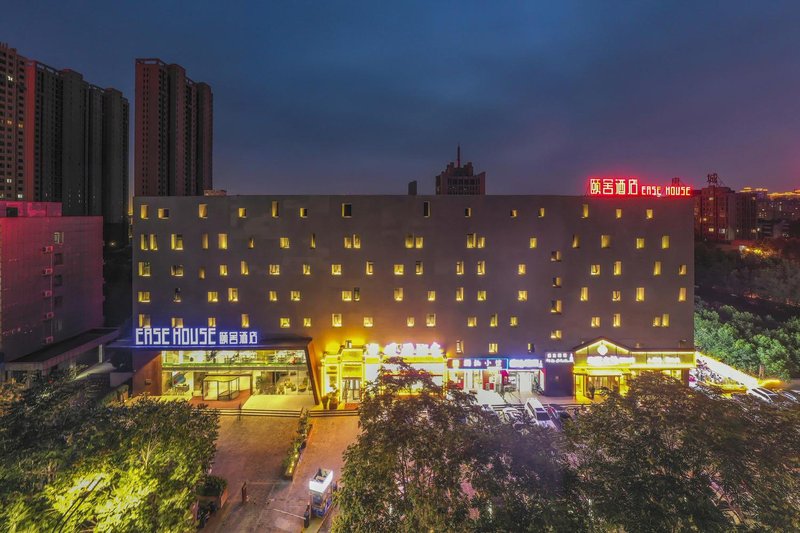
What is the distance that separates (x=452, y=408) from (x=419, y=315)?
17.8 metres

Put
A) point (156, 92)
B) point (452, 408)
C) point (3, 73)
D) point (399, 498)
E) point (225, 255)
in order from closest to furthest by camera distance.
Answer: point (399, 498) < point (452, 408) < point (225, 255) < point (3, 73) < point (156, 92)

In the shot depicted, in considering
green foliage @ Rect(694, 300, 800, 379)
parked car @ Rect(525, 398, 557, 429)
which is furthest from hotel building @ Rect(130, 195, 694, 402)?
green foliage @ Rect(694, 300, 800, 379)

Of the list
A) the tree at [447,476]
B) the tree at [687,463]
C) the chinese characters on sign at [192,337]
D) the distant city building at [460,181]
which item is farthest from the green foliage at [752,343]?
the distant city building at [460,181]

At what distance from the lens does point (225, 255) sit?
1146 inches

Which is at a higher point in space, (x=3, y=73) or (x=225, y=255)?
(x=3, y=73)

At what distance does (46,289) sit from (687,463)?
44.9 m

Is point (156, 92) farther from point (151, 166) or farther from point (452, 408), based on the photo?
point (452, 408)

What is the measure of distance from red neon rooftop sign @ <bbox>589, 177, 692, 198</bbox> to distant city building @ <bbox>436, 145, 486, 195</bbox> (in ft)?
279

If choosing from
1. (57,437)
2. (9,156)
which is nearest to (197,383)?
(57,437)

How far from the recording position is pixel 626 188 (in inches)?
1198

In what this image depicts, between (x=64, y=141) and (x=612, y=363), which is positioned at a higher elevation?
(x=64, y=141)

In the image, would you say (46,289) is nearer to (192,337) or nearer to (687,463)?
(192,337)

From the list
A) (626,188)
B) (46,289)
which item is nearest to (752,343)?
(626,188)

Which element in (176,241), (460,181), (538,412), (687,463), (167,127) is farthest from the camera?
(460,181)
